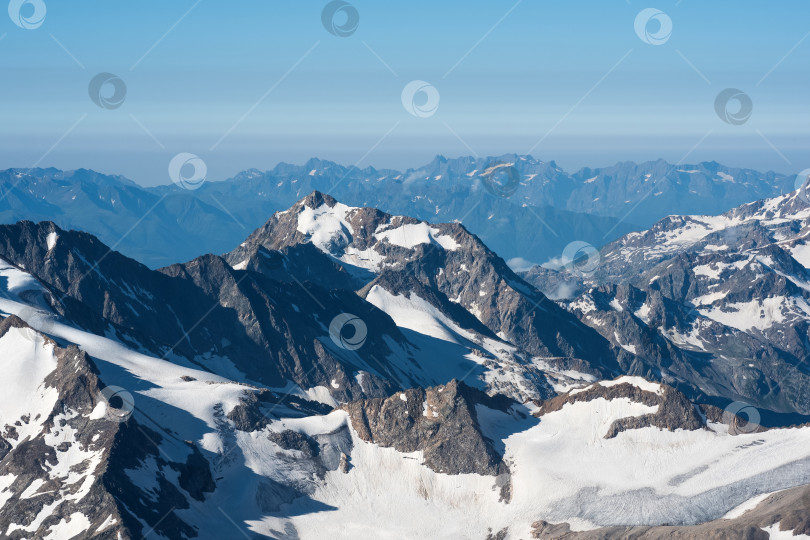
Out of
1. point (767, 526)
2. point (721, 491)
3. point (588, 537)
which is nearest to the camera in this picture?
point (767, 526)

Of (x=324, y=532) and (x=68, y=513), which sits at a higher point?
(x=68, y=513)

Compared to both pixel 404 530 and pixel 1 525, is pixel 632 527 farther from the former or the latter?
pixel 1 525

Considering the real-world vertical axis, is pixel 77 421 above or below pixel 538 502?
above

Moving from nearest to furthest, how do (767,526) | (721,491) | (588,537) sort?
(767,526), (588,537), (721,491)

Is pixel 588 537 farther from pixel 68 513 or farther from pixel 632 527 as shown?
pixel 68 513

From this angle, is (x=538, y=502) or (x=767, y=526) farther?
(x=538, y=502)

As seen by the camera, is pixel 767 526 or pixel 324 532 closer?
pixel 767 526

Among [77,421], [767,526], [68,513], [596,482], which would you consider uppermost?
[77,421]

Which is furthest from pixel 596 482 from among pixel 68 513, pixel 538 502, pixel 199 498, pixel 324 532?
pixel 68 513

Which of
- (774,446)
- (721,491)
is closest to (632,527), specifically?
(721,491)
